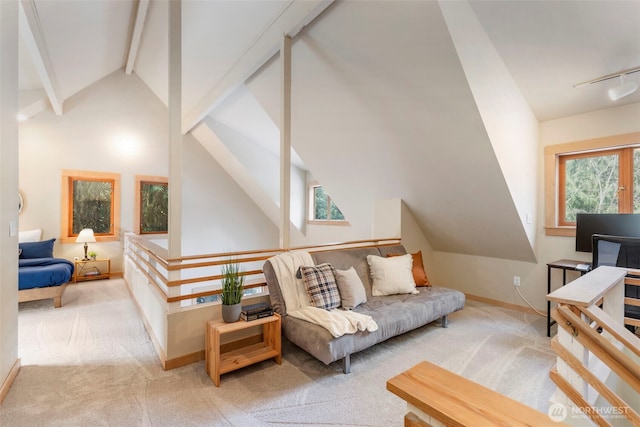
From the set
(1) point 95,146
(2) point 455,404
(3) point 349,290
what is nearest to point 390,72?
(3) point 349,290

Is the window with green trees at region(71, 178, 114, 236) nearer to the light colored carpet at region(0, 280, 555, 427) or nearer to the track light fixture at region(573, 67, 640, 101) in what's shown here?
the light colored carpet at region(0, 280, 555, 427)

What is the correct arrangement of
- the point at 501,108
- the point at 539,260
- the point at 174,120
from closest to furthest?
the point at 174,120 → the point at 501,108 → the point at 539,260

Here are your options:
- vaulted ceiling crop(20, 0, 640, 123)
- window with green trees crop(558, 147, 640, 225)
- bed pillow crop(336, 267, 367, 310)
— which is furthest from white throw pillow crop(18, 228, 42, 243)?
window with green trees crop(558, 147, 640, 225)

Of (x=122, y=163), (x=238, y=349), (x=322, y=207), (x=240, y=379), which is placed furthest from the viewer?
(x=322, y=207)

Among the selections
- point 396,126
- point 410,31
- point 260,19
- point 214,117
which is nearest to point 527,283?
point 396,126

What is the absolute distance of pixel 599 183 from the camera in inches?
125

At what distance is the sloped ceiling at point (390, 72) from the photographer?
236cm

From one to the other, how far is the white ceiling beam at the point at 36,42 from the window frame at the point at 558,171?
5.27m

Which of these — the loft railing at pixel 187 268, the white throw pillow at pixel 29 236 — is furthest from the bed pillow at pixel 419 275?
the white throw pillow at pixel 29 236

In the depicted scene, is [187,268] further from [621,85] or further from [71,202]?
[71,202]

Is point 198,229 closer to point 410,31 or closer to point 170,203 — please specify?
point 170,203

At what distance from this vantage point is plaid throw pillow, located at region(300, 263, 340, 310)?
255cm

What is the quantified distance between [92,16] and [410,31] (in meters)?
3.75

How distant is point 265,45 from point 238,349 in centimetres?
328
